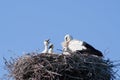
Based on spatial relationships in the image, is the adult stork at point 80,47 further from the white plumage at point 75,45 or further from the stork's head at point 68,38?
the stork's head at point 68,38

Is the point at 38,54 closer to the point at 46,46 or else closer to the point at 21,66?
the point at 21,66

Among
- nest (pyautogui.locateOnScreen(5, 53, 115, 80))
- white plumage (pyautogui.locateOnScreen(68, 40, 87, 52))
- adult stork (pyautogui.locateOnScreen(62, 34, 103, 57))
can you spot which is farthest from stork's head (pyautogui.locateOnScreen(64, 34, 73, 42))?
nest (pyautogui.locateOnScreen(5, 53, 115, 80))

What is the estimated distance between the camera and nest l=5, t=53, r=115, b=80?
11883 millimetres

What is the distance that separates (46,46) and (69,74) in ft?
4.29

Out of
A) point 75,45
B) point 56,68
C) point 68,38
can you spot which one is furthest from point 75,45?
point 56,68

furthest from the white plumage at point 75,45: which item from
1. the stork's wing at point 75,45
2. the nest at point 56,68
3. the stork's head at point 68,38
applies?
the nest at point 56,68

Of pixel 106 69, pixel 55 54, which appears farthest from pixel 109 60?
pixel 55 54

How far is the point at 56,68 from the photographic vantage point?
469 inches

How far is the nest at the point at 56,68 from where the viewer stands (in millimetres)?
11883

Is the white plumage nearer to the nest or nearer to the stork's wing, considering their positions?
the stork's wing

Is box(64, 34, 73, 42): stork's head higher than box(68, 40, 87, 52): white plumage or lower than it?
higher

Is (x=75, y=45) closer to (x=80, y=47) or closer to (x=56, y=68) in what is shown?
(x=80, y=47)

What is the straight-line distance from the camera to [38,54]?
12086 mm

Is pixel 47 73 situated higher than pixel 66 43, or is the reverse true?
pixel 66 43
